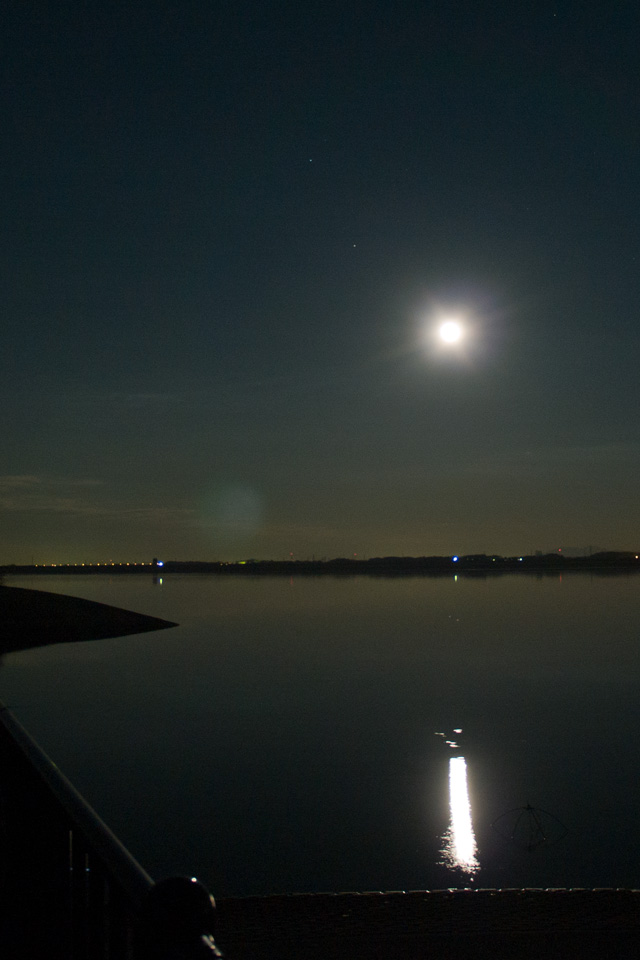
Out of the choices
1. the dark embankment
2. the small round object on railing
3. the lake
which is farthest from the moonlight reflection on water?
the dark embankment

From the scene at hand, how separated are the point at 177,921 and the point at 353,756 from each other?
2516 cm

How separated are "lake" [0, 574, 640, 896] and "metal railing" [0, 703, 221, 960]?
11458 millimetres

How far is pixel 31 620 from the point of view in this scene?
65250 mm

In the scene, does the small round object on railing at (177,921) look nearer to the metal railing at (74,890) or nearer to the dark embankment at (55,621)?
the metal railing at (74,890)

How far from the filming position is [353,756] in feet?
85.6

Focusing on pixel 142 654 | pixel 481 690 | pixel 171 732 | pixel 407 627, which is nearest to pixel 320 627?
pixel 407 627

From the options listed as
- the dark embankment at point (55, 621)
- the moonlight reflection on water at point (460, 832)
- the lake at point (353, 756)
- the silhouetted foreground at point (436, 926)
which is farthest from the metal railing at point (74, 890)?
the dark embankment at point (55, 621)

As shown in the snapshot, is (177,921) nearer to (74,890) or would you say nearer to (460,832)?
(74,890)

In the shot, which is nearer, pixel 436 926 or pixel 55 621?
pixel 436 926

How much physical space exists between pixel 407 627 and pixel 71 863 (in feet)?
237

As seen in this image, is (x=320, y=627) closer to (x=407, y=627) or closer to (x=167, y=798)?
(x=407, y=627)

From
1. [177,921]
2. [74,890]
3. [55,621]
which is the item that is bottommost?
[55,621]

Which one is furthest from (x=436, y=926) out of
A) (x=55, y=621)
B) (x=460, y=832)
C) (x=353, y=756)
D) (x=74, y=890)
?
(x=55, y=621)

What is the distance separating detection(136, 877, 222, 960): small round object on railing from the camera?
2383 mm
